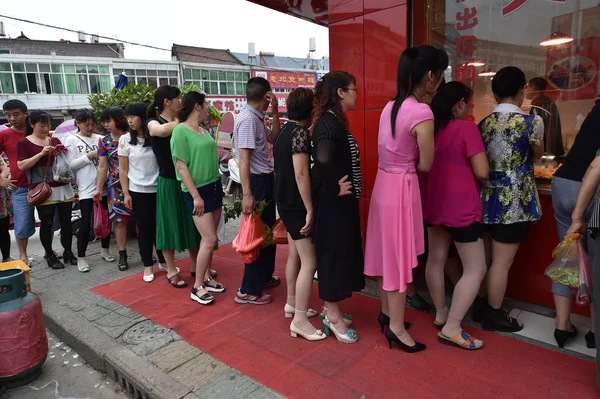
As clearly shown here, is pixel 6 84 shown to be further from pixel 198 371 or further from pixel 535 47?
pixel 535 47

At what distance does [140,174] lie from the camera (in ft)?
13.2

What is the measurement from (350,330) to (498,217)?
1274mm

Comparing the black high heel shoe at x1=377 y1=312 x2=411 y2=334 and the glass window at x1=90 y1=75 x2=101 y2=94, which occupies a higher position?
the glass window at x1=90 y1=75 x2=101 y2=94

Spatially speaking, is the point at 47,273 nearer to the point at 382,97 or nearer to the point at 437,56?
the point at 382,97

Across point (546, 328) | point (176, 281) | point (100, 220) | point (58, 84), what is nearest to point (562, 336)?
point (546, 328)

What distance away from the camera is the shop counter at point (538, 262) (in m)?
3.06

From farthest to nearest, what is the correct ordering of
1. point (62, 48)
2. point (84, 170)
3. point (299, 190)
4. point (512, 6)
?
point (62, 48)
point (84, 170)
point (512, 6)
point (299, 190)

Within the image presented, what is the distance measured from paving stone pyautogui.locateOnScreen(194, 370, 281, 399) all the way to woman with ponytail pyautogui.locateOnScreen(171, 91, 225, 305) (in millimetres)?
1151

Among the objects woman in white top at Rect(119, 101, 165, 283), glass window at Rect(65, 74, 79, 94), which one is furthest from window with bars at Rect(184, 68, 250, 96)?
woman in white top at Rect(119, 101, 165, 283)

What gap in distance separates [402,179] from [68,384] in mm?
2645

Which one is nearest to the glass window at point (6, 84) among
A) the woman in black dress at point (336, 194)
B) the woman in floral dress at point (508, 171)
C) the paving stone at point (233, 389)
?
the woman in black dress at point (336, 194)

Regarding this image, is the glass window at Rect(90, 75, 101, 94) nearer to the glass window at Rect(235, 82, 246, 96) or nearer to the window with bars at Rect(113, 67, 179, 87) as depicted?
the window with bars at Rect(113, 67, 179, 87)

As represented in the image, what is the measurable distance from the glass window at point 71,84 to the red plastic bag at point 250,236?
2851cm

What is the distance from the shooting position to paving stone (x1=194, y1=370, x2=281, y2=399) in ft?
7.55
